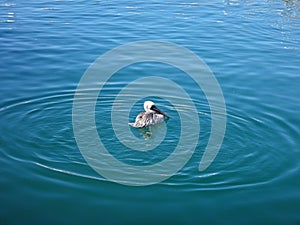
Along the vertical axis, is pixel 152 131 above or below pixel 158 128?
below

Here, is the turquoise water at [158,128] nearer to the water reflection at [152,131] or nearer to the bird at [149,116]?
the water reflection at [152,131]

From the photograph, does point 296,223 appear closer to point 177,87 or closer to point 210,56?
point 177,87

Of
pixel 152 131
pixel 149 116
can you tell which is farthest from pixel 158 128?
pixel 149 116

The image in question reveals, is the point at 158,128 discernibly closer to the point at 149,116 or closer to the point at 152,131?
the point at 152,131

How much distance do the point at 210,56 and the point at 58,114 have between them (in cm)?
614

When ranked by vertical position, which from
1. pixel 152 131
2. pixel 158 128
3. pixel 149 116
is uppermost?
pixel 149 116

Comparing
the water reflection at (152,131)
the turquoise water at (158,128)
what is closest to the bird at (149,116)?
the water reflection at (152,131)

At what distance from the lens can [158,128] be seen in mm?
11891

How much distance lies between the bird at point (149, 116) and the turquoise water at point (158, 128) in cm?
30

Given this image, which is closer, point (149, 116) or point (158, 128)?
point (158, 128)

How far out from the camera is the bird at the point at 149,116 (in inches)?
468

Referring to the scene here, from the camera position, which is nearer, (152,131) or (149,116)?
(152,131)

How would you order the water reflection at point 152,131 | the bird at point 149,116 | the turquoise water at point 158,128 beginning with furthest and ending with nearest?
the bird at point 149,116, the water reflection at point 152,131, the turquoise water at point 158,128

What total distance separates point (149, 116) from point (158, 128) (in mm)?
345
